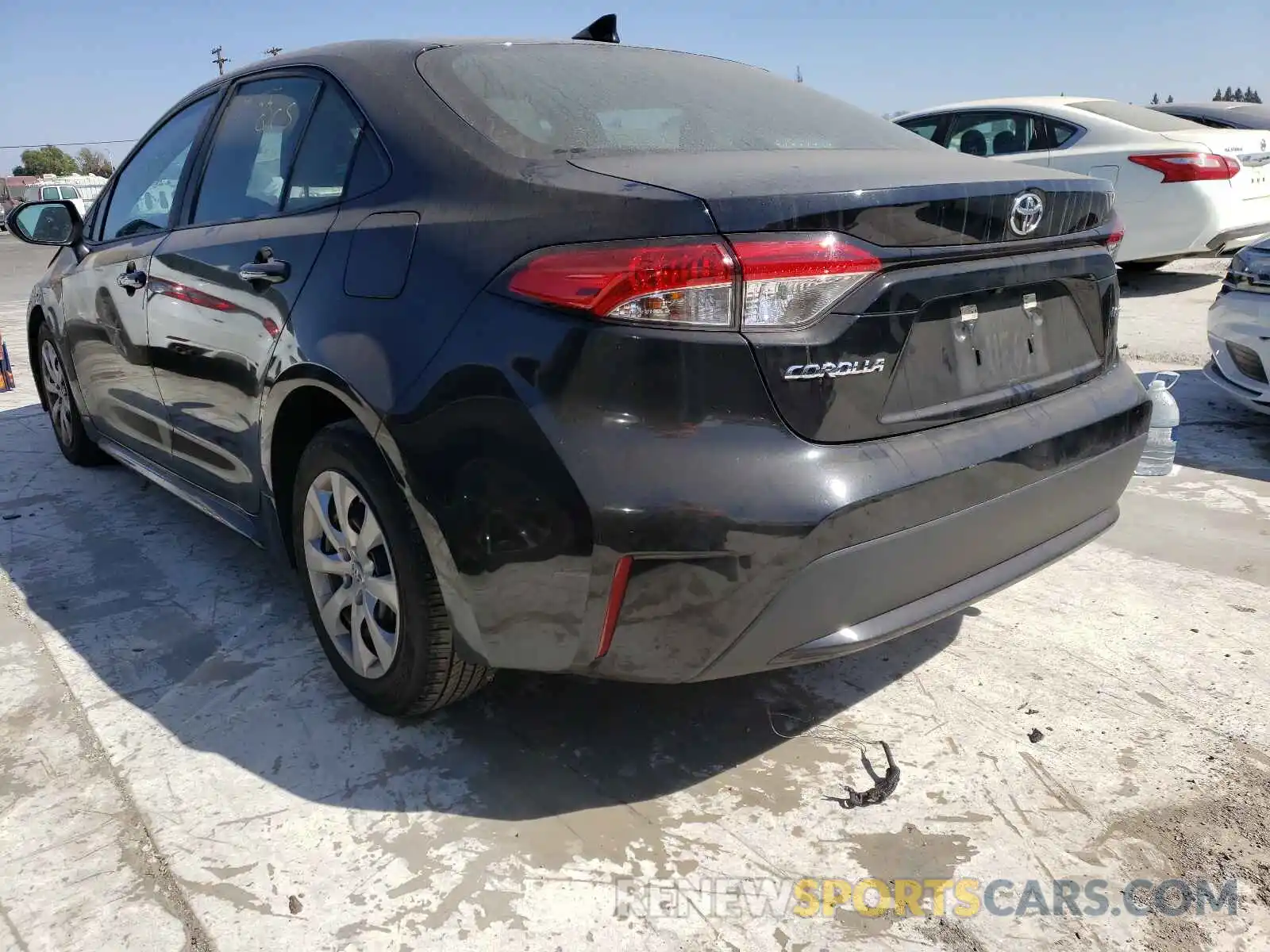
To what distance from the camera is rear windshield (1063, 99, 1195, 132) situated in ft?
26.9

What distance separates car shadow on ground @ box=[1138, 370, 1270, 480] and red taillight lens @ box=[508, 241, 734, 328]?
11.5 ft

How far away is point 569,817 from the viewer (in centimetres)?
212

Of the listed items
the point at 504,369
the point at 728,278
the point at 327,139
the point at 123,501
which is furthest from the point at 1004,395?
the point at 123,501

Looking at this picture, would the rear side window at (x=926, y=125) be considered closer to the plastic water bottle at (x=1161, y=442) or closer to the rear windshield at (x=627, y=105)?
the plastic water bottle at (x=1161, y=442)

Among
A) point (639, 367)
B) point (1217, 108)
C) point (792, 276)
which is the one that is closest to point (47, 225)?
point (639, 367)

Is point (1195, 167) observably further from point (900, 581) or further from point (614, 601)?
point (614, 601)

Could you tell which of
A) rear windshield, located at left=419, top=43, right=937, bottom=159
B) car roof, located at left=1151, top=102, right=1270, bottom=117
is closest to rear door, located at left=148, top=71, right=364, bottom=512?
rear windshield, located at left=419, top=43, right=937, bottom=159

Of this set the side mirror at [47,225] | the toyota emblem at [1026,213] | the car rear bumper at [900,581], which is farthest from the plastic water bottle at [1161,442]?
the side mirror at [47,225]

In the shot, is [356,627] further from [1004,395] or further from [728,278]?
[1004,395]

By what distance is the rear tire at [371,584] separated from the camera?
2.18 meters

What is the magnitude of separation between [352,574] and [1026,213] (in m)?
1.75

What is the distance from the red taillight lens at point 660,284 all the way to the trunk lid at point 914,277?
0.07m

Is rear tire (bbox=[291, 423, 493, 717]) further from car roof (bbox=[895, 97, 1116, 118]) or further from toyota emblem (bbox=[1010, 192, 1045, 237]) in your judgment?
car roof (bbox=[895, 97, 1116, 118])

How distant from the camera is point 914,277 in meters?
1.90
